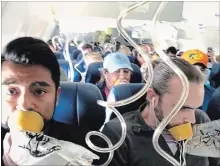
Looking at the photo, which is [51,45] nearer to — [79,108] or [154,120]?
[79,108]

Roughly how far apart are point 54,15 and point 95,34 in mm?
143

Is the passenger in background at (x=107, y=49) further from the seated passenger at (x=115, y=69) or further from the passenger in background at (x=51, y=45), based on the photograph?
the passenger in background at (x=51, y=45)

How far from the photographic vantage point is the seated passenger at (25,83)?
123cm

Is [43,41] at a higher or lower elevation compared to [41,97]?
higher

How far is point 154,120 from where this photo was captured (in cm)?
133

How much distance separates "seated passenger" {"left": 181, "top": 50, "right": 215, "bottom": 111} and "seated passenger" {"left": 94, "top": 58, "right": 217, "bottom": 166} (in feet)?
0.12

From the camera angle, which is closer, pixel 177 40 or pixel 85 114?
pixel 85 114

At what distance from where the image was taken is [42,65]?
1.25 meters

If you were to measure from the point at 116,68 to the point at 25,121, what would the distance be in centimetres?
33

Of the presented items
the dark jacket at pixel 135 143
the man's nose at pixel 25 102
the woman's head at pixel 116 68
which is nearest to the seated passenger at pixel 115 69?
the woman's head at pixel 116 68

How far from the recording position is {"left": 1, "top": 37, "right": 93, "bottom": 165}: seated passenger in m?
1.23

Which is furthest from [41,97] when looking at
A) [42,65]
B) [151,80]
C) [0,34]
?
[151,80]

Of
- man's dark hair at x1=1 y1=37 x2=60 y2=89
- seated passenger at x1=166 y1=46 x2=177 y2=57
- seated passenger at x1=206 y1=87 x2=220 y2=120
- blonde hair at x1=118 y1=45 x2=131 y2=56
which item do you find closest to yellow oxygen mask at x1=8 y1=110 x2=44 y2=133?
man's dark hair at x1=1 y1=37 x2=60 y2=89

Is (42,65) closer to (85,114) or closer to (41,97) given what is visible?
(41,97)
